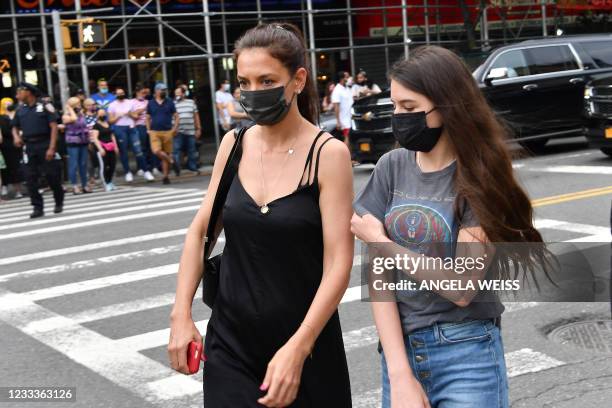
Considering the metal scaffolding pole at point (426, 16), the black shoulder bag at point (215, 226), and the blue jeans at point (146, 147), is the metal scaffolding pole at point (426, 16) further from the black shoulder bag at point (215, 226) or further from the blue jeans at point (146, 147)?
the black shoulder bag at point (215, 226)

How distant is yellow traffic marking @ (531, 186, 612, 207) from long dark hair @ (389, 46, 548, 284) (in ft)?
26.9

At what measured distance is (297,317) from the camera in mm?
2848

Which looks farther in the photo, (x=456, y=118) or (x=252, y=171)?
(x=252, y=171)

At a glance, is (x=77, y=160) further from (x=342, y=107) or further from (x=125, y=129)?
(x=342, y=107)

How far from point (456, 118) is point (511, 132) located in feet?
0.90

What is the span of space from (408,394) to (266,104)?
100cm

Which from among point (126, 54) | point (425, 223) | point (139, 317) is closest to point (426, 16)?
point (126, 54)

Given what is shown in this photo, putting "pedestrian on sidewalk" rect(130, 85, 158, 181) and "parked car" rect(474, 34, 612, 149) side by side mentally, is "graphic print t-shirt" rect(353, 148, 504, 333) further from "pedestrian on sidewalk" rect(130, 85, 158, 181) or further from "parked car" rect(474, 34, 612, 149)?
"pedestrian on sidewalk" rect(130, 85, 158, 181)

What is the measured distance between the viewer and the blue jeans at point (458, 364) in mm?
2580

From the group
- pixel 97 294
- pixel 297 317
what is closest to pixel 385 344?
pixel 297 317

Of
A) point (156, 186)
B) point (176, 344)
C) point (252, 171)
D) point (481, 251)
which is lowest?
point (156, 186)

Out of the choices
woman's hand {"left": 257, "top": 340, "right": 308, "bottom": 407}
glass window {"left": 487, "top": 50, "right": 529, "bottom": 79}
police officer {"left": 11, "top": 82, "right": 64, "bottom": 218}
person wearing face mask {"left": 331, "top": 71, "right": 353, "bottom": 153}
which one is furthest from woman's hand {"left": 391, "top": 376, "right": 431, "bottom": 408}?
person wearing face mask {"left": 331, "top": 71, "right": 353, "bottom": 153}

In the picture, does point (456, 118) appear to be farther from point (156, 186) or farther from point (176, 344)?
point (156, 186)

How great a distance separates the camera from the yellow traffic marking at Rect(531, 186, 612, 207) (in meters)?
A: 10.9
